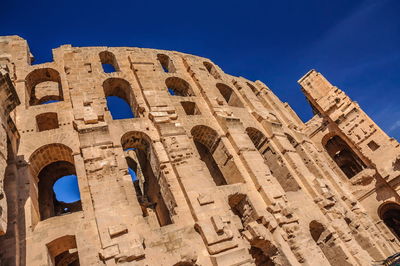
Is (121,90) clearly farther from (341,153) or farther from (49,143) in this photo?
(341,153)

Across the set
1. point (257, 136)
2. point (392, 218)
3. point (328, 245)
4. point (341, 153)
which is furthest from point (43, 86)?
point (392, 218)

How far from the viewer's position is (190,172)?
952cm

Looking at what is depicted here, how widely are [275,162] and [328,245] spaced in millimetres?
4318

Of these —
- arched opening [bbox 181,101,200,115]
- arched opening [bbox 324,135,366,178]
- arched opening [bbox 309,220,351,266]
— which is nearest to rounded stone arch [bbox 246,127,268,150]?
arched opening [bbox 181,101,200,115]

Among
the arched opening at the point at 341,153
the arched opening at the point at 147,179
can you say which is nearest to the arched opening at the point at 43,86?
the arched opening at the point at 147,179

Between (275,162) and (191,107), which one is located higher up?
(191,107)

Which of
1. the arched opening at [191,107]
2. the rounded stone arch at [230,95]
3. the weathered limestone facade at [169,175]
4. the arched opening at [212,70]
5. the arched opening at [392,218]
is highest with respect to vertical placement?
the arched opening at [212,70]

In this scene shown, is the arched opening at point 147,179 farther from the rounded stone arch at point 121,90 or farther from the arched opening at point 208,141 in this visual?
the arched opening at point 208,141

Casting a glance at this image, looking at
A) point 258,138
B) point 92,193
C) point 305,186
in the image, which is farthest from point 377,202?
point 92,193

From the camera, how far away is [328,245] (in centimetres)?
1107

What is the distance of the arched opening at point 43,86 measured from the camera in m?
12.5

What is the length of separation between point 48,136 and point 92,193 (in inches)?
127

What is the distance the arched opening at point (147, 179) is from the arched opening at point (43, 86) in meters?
5.26

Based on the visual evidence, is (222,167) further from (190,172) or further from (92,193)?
(92,193)
